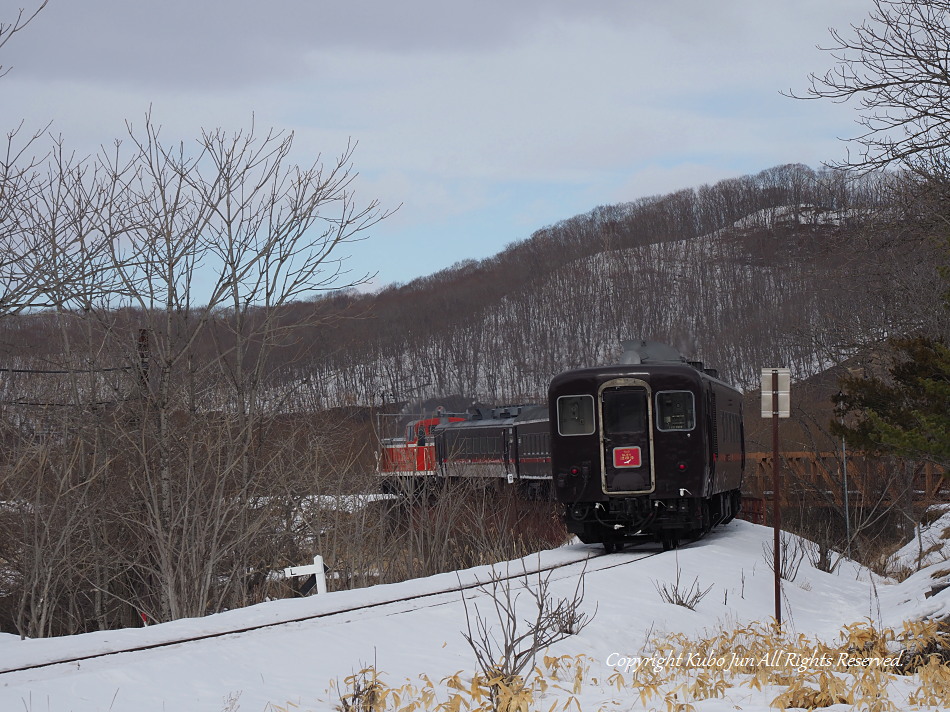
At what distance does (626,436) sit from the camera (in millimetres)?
17281

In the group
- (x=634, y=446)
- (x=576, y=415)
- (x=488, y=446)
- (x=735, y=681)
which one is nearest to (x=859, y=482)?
(x=488, y=446)

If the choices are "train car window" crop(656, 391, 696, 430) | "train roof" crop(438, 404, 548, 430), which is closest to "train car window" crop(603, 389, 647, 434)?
"train car window" crop(656, 391, 696, 430)

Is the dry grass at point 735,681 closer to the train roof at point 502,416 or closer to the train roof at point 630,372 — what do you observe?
the train roof at point 630,372

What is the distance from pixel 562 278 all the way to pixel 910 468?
349 feet

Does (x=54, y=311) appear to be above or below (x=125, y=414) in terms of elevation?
above

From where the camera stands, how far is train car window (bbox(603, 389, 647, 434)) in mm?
17312

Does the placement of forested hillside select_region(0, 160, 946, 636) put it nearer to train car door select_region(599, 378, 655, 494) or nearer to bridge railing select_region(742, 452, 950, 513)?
train car door select_region(599, 378, 655, 494)

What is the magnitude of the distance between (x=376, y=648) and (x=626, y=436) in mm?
8928

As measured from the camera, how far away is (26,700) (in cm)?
705

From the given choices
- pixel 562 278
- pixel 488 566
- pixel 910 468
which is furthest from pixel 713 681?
pixel 562 278

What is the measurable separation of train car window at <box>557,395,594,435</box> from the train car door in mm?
208

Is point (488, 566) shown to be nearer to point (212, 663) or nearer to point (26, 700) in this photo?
point (212, 663)

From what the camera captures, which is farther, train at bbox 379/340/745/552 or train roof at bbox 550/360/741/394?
train roof at bbox 550/360/741/394

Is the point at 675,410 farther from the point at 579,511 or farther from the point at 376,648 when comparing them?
the point at 376,648
